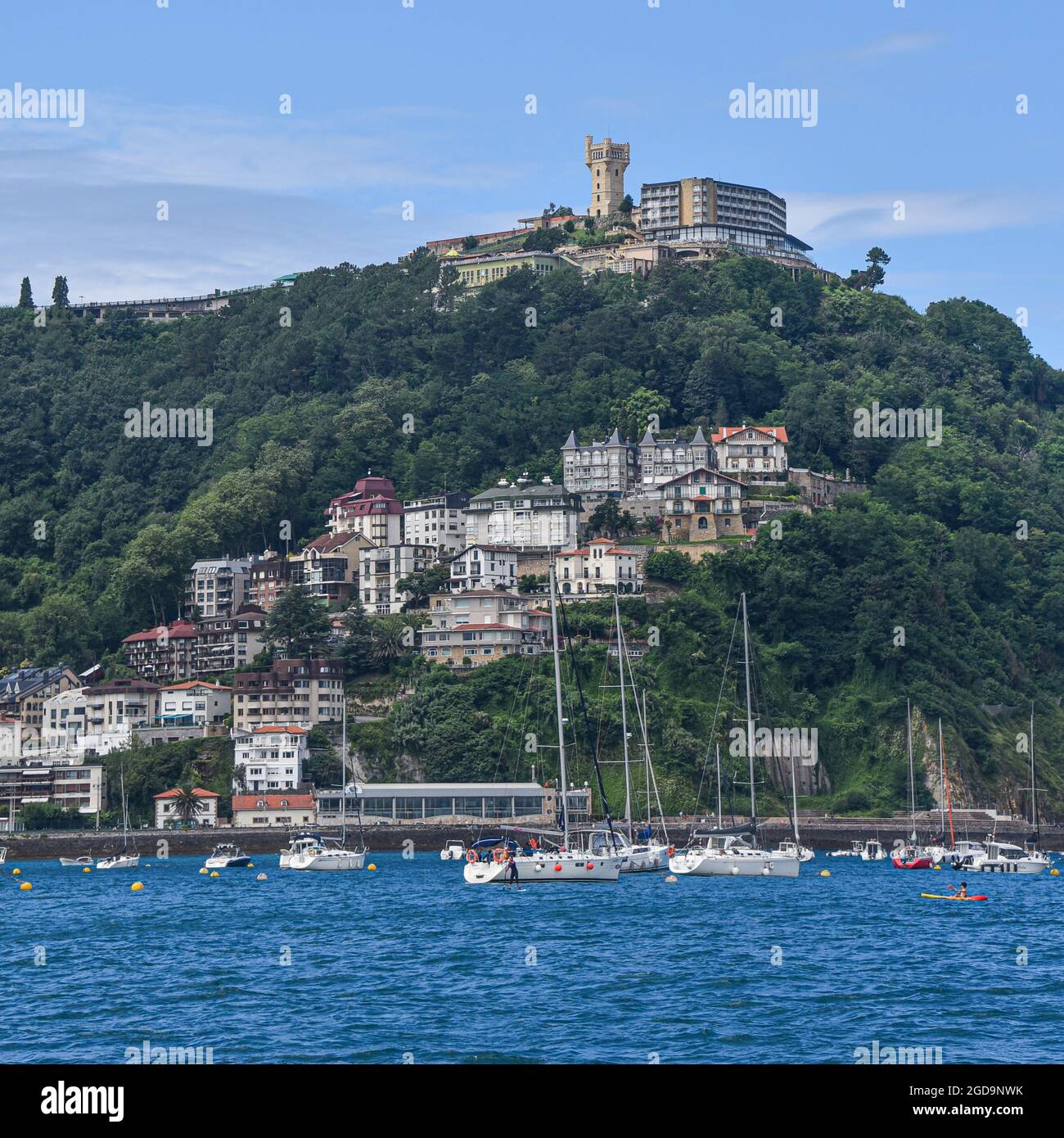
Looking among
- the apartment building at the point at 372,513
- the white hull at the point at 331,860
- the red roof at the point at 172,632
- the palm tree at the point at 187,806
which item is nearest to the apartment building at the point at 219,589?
the red roof at the point at 172,632

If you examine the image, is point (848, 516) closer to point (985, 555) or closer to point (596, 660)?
point (985, 555)

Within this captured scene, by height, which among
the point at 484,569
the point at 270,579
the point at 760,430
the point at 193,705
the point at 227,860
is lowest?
the point at 227,860

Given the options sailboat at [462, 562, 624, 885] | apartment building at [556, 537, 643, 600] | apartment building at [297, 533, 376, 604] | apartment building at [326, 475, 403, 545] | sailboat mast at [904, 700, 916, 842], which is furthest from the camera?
apartment building at [326, 475, 403, 545]

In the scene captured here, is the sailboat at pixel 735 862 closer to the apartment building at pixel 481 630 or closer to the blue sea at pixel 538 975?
the blue sea at pixel 538 975

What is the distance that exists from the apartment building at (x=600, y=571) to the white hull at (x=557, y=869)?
2251 inches

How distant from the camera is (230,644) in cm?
Result: 14050

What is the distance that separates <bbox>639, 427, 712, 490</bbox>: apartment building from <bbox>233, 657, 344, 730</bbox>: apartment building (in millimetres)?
Answer: 38529

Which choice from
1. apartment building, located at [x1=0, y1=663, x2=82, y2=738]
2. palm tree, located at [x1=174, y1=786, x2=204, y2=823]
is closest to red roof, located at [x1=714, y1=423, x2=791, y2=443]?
apartment building, located at [x1=0, y1=663, x2=82, y2=738]

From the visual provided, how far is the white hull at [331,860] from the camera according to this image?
9512 centimetres

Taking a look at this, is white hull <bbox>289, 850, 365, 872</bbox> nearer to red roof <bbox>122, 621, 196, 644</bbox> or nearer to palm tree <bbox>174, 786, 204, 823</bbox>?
palm tree <bbox>174, 786, 204, 823</bbox>

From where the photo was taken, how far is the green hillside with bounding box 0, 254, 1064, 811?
4719 inches

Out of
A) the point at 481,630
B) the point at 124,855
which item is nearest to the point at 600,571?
the point at 481,630

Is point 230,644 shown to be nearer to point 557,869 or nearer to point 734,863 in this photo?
point 734,863

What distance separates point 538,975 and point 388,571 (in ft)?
339
